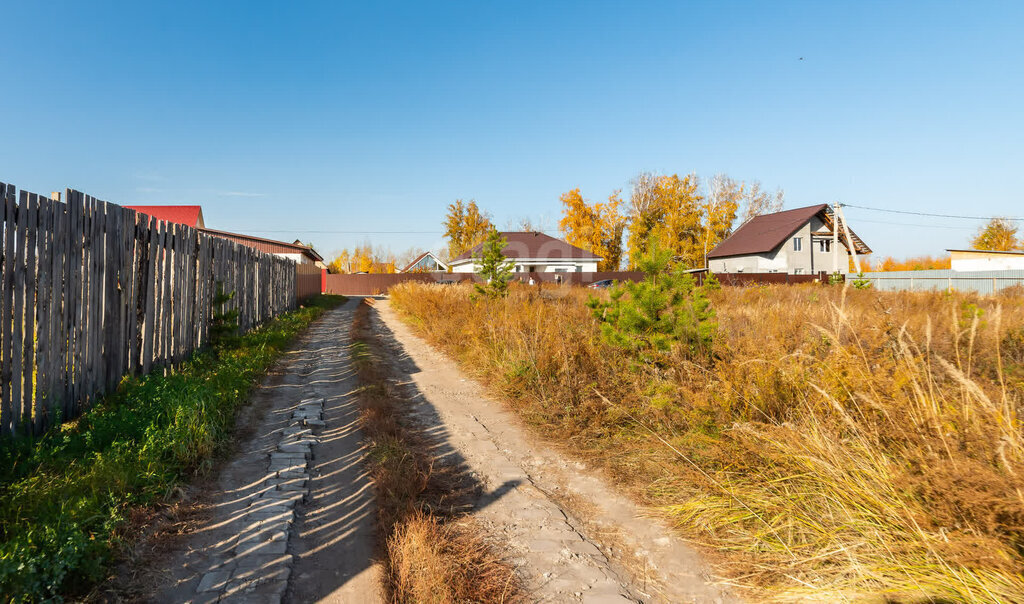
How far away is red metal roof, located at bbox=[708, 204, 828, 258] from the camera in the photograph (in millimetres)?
36688

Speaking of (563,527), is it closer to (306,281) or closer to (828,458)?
(828,458)

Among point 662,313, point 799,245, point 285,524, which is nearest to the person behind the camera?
point 285,524

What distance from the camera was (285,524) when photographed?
302cm

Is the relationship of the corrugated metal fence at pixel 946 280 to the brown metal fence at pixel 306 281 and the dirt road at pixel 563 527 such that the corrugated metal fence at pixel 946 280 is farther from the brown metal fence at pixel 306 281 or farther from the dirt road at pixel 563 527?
the brown metal fence at pixel 306 281

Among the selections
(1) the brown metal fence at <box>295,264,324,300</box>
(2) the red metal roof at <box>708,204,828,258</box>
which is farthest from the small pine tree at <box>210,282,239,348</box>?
(2) the red metal roof at <box>708,204,828,258</box>

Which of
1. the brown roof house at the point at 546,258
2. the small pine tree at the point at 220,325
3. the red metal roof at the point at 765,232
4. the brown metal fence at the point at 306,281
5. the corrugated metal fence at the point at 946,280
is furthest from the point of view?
the brown roof house at the point at 546,258

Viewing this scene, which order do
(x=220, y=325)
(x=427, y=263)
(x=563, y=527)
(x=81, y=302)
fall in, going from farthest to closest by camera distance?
1. (x=427, y=263)
2. (x=220, y=325)
3. (x=81, y=302)
4. (x=563, y=527)

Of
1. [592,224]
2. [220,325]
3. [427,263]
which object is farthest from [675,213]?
[220,325]

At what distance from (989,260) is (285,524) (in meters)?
51.0

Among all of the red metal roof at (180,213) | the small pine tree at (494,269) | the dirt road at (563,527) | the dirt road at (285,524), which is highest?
the red metal roof at (180,213)

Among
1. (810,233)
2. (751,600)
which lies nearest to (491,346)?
(751,600)

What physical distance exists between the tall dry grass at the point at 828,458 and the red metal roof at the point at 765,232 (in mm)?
35199

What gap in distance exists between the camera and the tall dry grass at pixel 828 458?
204 centimetres

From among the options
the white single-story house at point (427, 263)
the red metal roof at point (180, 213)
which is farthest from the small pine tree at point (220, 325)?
the white single-story house at point (427, 263)
